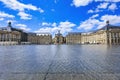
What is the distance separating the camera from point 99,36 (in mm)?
190625

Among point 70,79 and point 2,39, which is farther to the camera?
point 2,39

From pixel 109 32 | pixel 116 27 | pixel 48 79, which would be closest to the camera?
pixel 48 79

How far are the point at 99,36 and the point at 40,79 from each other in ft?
617

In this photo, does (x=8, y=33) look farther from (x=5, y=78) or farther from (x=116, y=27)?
(x=5, y=78)

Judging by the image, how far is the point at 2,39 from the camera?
170250 mm

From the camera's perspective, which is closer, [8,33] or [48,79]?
[48,79]

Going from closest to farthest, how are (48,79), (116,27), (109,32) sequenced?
(48,79), (109,32), (116,27)

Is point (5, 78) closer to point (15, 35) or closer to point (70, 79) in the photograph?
point (70, 79)

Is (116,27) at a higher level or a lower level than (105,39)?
higher

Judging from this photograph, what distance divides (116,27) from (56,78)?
183m

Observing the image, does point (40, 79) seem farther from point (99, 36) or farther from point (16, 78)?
point (99, 36)

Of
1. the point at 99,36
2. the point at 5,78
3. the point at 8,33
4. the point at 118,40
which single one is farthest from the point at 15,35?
the point at 5,78

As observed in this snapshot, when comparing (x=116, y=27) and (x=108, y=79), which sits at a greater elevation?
(x=116, y=27)

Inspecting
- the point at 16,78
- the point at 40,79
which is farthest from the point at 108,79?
A: the point at 16,78
